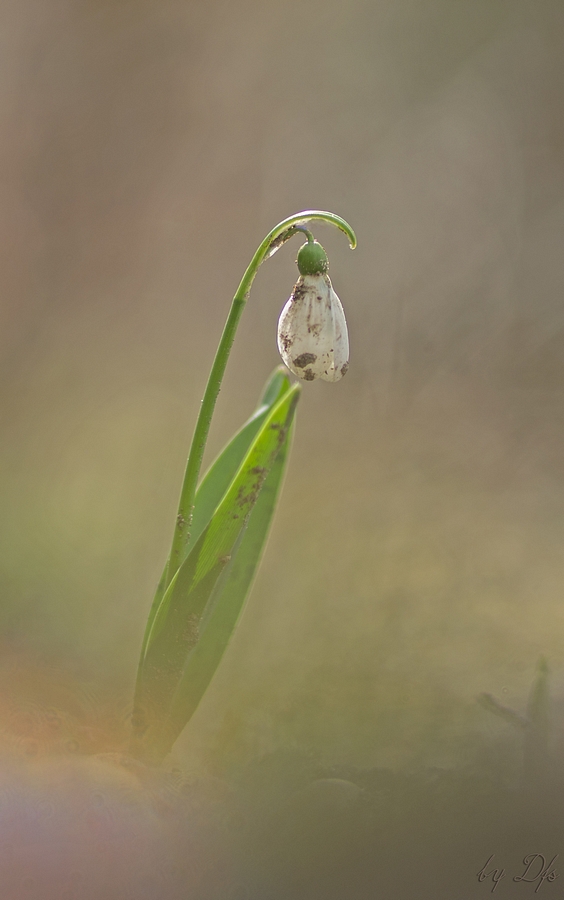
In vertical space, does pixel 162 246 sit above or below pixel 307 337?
above

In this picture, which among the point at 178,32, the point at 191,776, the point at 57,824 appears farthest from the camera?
the point at 178,32

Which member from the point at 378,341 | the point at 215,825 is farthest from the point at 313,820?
the point at 378,341

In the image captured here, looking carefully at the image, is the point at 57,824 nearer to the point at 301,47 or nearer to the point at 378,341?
the point at 378,341

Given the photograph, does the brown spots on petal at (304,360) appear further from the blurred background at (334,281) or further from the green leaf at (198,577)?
the blurred background at (334,281)
